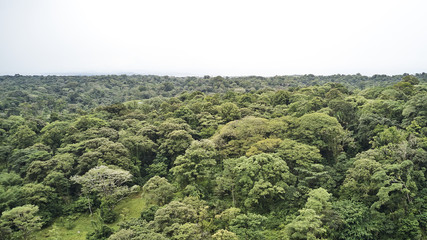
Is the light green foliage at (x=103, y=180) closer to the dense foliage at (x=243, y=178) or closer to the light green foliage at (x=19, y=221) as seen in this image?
the dense foliage at (x=243, y=178)

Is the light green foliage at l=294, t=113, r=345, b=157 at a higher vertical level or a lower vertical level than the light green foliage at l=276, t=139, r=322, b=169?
higher

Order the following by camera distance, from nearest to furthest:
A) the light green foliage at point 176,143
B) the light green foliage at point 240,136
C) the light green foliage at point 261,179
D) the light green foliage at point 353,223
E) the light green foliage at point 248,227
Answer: the light green foliage at point 248,227
the light green foliage at point 353,223
the light green foliage at point 261,179
the light green foliage at point 240,136
the light green foliage at point 176,143

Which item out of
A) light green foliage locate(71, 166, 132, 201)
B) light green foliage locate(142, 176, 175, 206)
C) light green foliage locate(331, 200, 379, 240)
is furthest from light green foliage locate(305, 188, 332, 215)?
light green foliage locate(71, 166, 132, 201)

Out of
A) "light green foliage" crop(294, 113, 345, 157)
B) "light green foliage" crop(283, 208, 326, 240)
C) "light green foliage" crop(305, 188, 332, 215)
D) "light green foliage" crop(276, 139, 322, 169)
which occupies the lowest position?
"light green foliage" crop(283, 208, 326, 240)

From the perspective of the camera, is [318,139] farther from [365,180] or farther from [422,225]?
[422,225]

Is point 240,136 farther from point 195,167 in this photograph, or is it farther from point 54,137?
point 54,137

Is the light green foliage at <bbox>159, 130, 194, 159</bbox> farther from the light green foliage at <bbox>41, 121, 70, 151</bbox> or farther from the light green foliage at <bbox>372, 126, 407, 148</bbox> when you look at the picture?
the light green foliage at <bbox>372, 126, 407, 148</bbox>

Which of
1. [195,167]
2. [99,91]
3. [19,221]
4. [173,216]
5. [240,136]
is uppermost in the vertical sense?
[99,91]

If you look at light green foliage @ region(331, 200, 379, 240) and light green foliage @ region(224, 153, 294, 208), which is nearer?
light green foliage @ region(331, 200, 379, 240)

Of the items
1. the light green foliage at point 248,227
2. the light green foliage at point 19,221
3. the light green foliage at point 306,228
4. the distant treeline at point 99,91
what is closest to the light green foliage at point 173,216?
the light green foliage at point 248,227

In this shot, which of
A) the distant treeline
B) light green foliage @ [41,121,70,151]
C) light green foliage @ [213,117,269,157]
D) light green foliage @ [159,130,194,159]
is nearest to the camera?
light green foliage @ [213,117,269,157]

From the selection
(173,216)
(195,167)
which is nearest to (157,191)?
(195,167)
